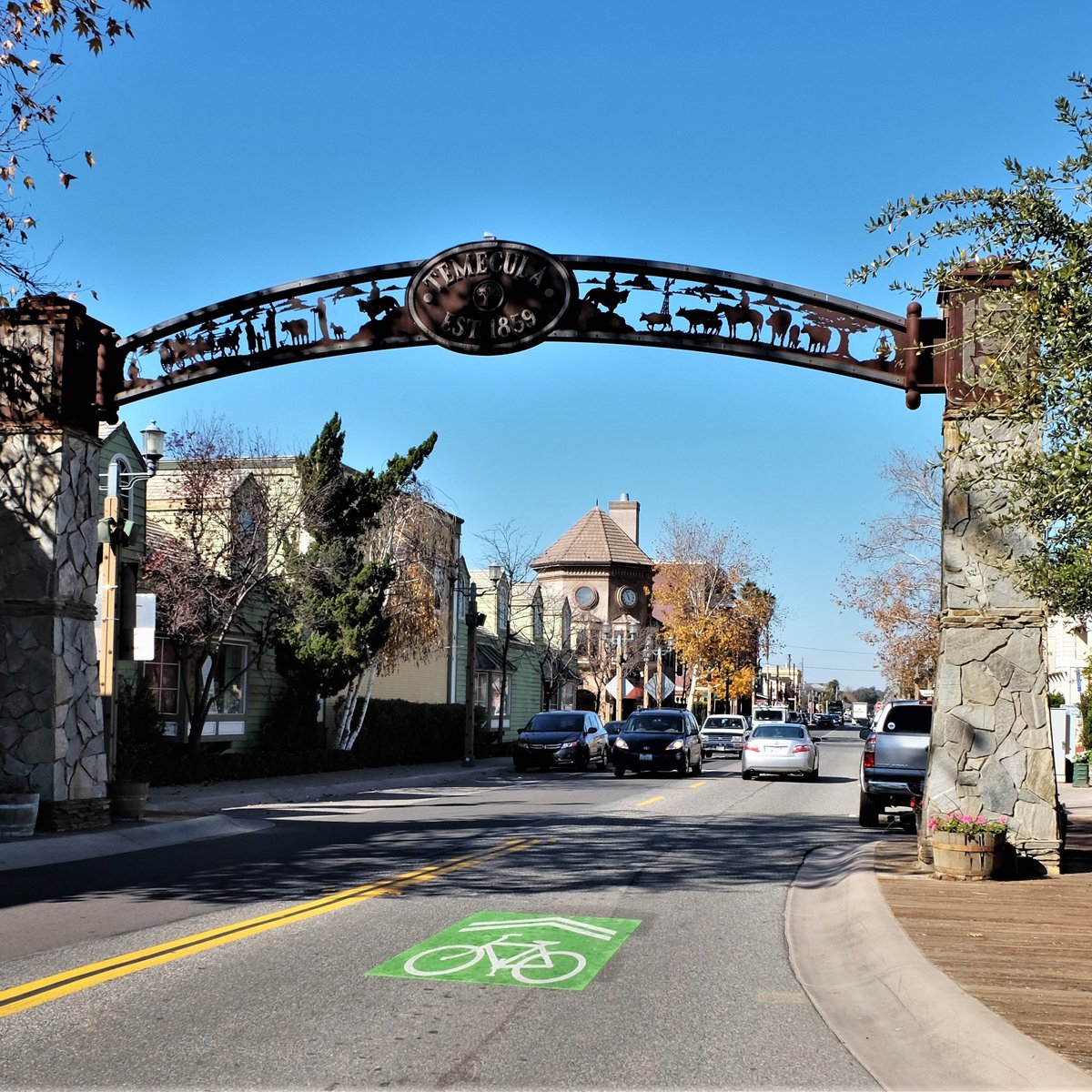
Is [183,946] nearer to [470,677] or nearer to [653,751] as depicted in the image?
[653,751]

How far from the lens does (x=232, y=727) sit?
97.1 feet

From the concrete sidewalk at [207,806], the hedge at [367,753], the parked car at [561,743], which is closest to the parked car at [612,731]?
the hedge at [367,753]

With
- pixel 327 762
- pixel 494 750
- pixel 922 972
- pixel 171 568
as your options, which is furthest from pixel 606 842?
pixel 494 750

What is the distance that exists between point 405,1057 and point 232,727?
2491 centimetres

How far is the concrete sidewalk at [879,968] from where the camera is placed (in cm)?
554

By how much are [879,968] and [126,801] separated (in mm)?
10752

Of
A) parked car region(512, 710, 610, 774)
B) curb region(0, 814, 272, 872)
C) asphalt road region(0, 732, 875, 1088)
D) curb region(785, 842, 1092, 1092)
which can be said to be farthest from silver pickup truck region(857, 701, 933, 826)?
parked car region(512, 710, 610, 774)

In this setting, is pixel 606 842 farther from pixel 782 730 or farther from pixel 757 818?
pixel 782 730

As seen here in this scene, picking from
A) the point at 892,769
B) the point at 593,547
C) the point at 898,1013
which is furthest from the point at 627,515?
the point at 898,1013

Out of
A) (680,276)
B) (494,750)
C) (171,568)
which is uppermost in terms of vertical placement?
(680,276)

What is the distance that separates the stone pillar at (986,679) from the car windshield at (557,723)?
74.0ft

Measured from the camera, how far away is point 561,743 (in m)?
33.2

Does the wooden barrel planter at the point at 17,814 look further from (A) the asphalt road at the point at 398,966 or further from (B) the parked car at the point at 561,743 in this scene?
(B) the parked car at the point at 561,743

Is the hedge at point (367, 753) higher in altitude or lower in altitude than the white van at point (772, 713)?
higher
